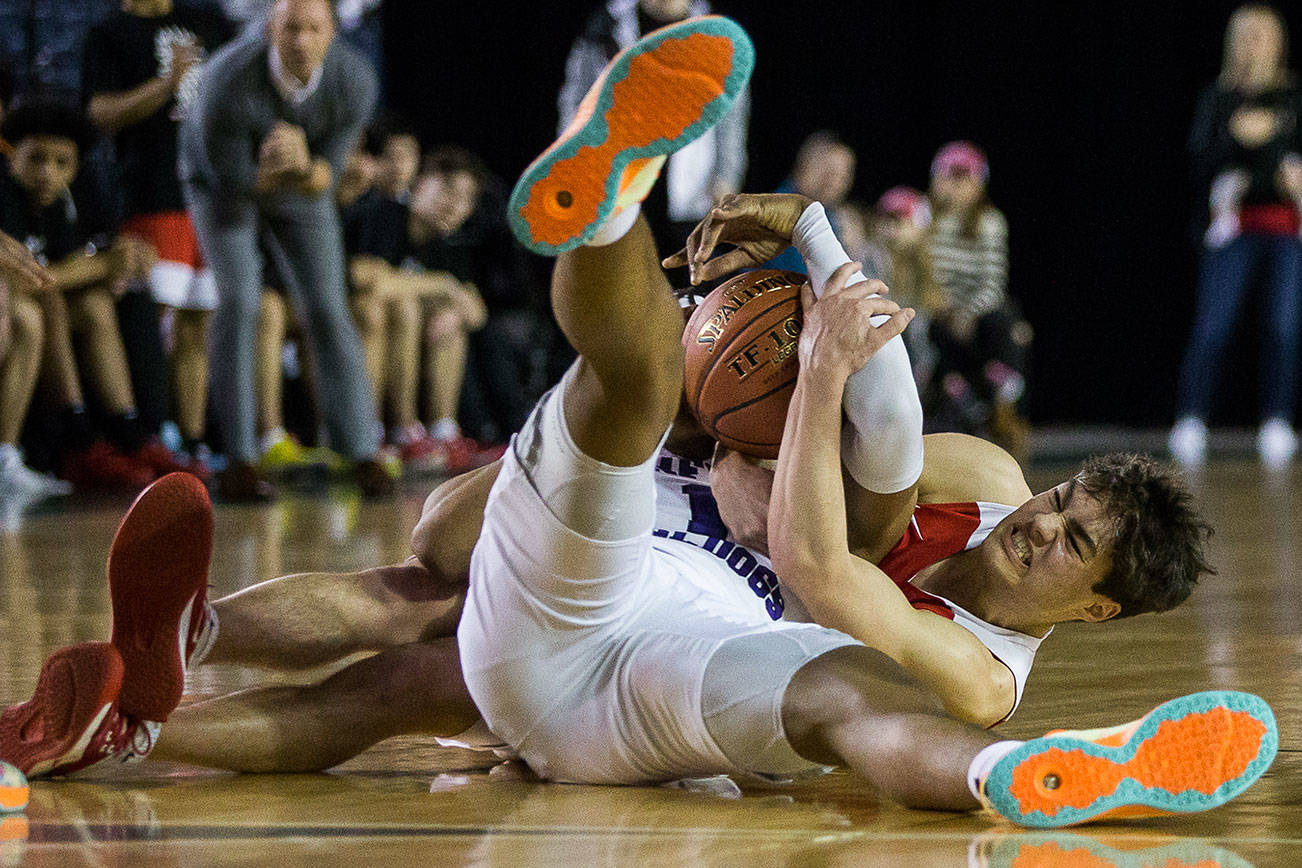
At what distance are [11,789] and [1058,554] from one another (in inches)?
46.6

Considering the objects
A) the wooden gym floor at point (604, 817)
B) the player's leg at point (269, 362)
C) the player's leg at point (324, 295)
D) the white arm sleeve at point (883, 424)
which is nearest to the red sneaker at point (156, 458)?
the player's leg at point (269, 362)

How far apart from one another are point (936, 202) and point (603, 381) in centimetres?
757

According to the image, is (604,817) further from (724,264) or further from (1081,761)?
(724,264)

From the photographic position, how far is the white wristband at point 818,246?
2004 mm

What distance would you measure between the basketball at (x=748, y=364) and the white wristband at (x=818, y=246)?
0.18 ft

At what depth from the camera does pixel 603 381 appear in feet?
5.10

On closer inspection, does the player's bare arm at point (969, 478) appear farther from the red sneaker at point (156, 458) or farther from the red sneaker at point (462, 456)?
the red sneaker at point (462, 456)

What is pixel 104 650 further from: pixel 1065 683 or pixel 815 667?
pixel 1065 683

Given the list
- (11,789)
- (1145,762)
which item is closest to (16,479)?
(11,789)

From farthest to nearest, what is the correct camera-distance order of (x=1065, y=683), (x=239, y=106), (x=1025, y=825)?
(x=239, y=106)
(x=1065, y=683)
(x=1025, y=825)

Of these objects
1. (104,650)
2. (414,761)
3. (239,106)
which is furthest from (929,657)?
(239,106)

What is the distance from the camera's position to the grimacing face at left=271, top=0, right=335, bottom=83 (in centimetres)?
493

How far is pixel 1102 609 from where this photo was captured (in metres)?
2.04

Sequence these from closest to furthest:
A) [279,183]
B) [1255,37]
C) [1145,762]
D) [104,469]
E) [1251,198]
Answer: [1145,762] → [279,183] → [104,469] → [1255,37] → [1251,198]
